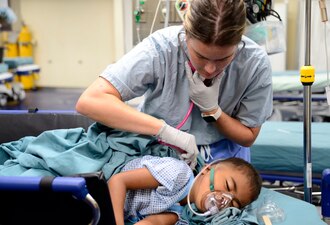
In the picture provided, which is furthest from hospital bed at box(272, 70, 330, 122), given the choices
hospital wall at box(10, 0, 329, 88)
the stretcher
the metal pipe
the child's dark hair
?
hospital wall at box(10, 0, 329, 88)

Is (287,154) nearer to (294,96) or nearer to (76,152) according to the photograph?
(294,96)

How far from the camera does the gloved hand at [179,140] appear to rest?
1.28m

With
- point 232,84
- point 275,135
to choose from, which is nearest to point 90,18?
point 275,135

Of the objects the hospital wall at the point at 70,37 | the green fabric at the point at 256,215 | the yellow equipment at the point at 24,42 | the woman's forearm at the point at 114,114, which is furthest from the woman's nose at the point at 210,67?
the yellow equipment at the point at 24,42

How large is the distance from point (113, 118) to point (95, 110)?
0.07 meters

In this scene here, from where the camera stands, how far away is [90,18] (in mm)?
7324

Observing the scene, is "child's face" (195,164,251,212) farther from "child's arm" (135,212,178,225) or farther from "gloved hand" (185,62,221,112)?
"gloved hand" (185,62,221,112)

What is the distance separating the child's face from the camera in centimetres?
128

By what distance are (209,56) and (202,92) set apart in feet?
0.72

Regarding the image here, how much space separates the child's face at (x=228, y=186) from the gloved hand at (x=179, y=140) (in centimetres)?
11

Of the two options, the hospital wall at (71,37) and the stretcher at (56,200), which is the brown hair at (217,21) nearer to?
the stretcher at (56,200)

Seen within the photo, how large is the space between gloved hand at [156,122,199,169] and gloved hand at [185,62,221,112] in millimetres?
146

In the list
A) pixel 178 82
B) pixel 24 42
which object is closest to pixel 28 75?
pixel 24 42

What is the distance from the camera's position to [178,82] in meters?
1.46
